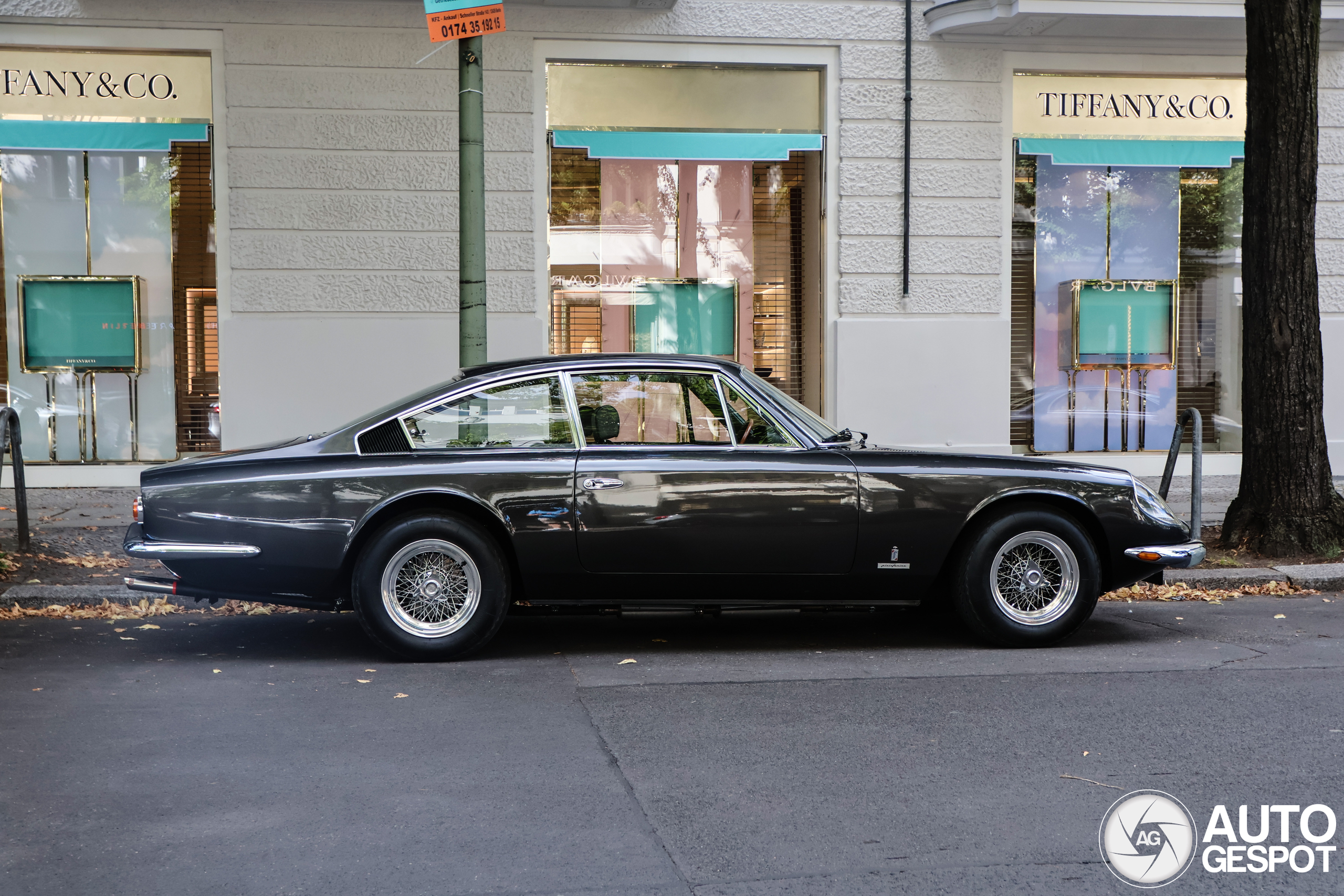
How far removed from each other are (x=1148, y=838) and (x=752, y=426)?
2.85m

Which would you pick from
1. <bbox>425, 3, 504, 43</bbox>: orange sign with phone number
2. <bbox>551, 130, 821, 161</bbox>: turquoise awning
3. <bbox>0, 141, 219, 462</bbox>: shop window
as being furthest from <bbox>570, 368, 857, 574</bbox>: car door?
<bbox>0, 141, 219, 462</bbox>: shop window

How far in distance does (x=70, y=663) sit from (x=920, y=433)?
8701mm

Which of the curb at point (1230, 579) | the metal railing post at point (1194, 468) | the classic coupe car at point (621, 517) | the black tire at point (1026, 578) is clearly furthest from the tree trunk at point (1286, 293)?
the black tire at point (1026, 578)

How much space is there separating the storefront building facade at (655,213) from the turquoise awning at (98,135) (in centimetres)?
3

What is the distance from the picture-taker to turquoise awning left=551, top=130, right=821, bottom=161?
12250 millimetres

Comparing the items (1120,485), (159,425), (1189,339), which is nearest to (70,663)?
(1120,485)

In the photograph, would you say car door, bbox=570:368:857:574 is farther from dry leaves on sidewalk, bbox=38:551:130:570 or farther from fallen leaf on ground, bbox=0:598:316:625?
dry leaves on sidewalk, bbox=38:551:130:570

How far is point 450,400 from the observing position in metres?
5.86

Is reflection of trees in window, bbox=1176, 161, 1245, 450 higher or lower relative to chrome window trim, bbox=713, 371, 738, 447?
higher

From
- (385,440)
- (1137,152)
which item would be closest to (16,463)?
(385,440)

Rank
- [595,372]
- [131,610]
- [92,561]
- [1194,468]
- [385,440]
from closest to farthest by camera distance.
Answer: [385,440], [595,372], [131,610], [92,561], [1194,468]

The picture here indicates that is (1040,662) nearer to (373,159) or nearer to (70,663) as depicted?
(70,663)

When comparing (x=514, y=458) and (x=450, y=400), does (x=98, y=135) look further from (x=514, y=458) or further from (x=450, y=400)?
(x=514, y=458)

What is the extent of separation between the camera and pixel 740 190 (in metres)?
12.7
